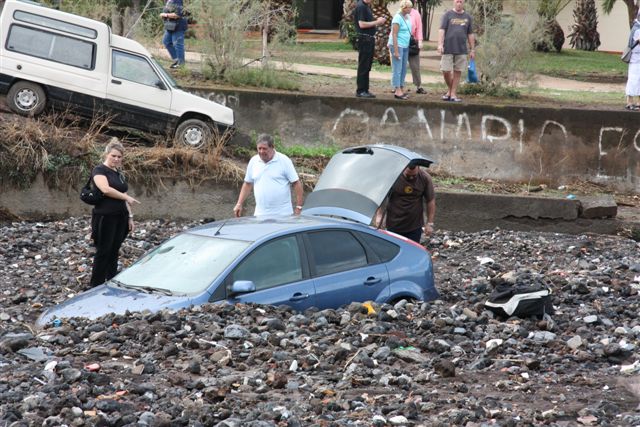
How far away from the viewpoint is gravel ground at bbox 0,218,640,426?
753cm

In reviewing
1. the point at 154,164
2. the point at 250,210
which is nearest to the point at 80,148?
the point at 154,164

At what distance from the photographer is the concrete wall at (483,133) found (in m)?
20.6

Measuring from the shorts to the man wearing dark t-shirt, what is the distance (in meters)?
1.47

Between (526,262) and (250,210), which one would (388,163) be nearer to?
(526,262)

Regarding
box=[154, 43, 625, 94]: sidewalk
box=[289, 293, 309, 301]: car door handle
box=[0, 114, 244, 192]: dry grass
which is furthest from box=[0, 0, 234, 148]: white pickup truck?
box=[289, 293, 309, 301]: car door handle

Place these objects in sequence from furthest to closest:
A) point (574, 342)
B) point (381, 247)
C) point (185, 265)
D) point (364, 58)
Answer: point (364, 58) → point (381, 247) → point (185, 265) → point (574, 342)

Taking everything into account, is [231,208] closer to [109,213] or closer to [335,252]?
[109,213]

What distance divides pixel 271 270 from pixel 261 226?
643 mm

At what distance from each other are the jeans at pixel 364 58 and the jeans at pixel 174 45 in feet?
14.3

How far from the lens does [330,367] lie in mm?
8859

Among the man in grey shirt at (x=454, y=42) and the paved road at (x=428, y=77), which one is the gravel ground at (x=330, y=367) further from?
the paved road at (x=428, y=77)

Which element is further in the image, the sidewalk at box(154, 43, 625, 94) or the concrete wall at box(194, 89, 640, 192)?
the sidewalk at box(154, 43, 625, 94)

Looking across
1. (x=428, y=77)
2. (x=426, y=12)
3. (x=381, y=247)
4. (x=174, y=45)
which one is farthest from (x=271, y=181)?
(x=426, y=12)

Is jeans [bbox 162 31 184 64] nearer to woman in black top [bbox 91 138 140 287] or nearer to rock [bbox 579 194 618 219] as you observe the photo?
rock [bbox 579 194 618 219]
